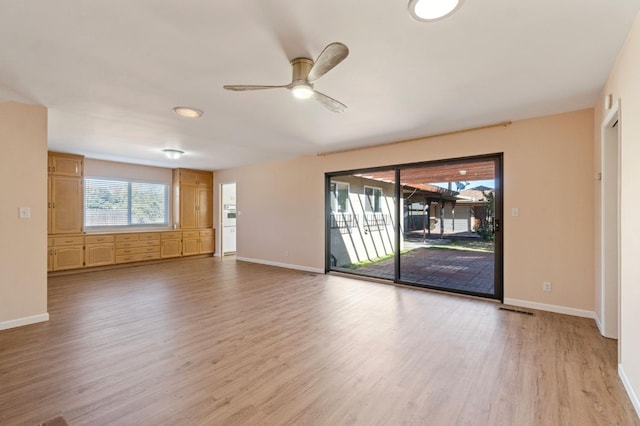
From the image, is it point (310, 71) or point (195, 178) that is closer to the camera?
point (310, 71)

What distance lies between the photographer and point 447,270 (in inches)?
197

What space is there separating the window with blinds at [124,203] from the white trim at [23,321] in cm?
373

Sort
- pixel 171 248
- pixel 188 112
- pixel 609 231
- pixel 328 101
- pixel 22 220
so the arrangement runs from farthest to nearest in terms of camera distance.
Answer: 1. pixel 171 248
2. pixel 188 112
3. pixel 22 220
4. pixel 609 231
5. pixel 328 101

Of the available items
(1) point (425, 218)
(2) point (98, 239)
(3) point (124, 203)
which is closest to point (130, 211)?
(3) point (124, 203)

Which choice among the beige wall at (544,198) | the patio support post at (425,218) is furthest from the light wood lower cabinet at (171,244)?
the patio support post at (425,218)

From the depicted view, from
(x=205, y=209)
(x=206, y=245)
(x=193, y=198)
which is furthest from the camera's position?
(x=205, y=209)

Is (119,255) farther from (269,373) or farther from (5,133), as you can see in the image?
(269,373)

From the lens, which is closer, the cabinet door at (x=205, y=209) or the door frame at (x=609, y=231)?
the door frame at (x=609, y=231)

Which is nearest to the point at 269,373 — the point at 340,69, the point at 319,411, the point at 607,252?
the point at 319,411

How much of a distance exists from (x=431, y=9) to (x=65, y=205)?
274 inches

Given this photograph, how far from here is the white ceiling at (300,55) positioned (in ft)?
5.71

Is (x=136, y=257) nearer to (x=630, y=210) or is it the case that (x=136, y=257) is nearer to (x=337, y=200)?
(x=337, y=200)

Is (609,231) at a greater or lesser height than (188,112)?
lesser

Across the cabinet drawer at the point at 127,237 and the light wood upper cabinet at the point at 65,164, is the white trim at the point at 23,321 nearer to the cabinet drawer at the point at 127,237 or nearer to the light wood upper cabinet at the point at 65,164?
the cabinet drawer at the point at 127,237
